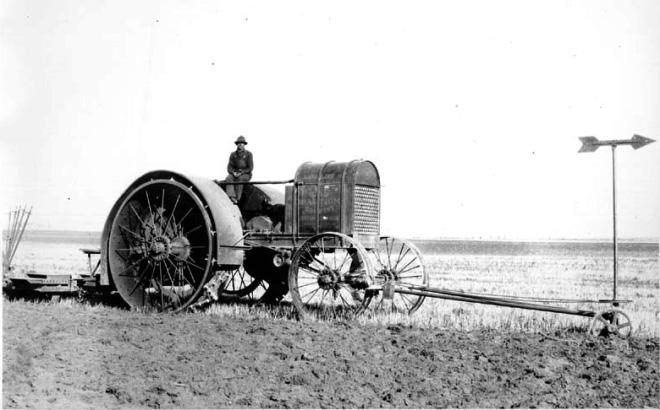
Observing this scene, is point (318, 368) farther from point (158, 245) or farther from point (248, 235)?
point (158, 245)

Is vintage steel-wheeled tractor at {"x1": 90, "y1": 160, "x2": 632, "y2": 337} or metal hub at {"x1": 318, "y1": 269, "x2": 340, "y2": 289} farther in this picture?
vintage steel-wheeled tractor at {"x1": 90, "y1": 160, "x2": 632, "y2": 337}

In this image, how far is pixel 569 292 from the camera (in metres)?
16.2

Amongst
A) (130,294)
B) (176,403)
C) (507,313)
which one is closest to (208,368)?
(176,403)

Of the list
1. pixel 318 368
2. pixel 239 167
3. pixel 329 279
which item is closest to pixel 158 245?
pixel 239 167

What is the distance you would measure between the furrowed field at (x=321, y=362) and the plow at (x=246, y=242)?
0.60 meters

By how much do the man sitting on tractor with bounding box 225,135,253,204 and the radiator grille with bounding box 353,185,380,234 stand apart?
7.83 ft

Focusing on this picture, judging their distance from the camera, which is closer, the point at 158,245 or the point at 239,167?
the point at 158,245

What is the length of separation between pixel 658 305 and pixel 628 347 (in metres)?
5.66

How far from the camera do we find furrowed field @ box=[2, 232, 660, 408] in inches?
253

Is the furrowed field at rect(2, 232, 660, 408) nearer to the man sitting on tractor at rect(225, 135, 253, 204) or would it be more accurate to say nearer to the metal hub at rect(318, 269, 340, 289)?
the metal hub at rect(318, 269, 340, 289)

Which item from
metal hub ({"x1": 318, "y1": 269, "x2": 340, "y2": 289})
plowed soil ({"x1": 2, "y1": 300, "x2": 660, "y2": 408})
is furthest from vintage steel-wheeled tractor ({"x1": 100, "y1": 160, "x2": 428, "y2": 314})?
plowed soil ({"x1": 2, "y1": 300, "x2": 660, "y2": 408})

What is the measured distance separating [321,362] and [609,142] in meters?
4.21

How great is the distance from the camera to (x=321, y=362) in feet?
24.4

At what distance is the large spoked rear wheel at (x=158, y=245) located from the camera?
36.5 feet
